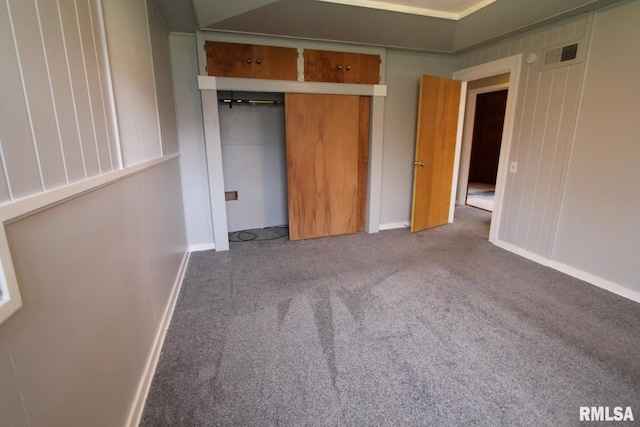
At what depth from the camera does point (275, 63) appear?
10.6 ft

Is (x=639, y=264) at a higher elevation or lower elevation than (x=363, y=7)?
lower

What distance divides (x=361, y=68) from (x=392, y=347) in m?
3.11

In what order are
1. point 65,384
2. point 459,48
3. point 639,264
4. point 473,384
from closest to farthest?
1. point 65,384
2. point 473,384
3. point 639,264
4. point 459,48

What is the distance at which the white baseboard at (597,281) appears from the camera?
2.44 metres

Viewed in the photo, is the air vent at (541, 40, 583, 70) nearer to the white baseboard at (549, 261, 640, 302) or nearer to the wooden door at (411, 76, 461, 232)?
the wooden door at (411, 76, 461, 232)

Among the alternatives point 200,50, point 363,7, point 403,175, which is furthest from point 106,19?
point 403,175

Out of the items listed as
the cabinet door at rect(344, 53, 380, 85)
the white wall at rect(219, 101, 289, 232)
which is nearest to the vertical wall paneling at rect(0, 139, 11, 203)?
the white wall at rect(219, 101, 289, 232)

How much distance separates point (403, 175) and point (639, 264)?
8.09ft

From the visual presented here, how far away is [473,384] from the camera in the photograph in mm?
1598

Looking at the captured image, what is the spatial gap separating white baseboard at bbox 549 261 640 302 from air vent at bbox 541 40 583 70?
6.33ft

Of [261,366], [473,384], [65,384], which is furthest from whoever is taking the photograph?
[261,366]

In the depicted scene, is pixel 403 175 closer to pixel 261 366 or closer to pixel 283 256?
pixel 283 256

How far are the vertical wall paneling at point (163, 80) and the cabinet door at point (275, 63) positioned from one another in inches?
33.5

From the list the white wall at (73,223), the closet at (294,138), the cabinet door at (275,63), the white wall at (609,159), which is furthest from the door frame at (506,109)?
the white wall at (73,223)
